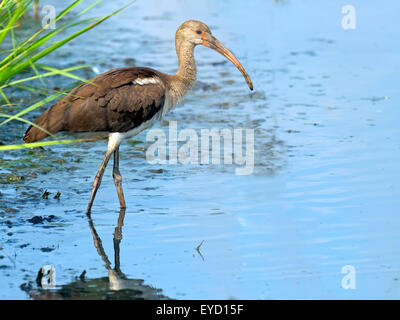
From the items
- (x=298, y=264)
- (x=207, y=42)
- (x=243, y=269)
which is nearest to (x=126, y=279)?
(x=243, y=269)

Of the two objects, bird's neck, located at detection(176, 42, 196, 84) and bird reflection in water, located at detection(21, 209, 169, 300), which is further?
bird's neck, located at detection(176, 42, 196, 84)

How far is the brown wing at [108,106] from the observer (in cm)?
758

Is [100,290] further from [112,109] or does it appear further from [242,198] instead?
[242,198]

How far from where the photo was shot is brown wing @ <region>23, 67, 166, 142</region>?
7578mm

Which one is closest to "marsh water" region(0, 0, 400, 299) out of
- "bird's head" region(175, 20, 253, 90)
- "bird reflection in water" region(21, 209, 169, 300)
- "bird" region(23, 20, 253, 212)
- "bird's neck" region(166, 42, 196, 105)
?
"bird reflection in water" region(21, 209, 169, 300)

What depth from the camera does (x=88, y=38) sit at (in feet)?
49.9

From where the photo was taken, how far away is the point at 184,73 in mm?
8609

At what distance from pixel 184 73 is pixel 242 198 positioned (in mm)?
1432

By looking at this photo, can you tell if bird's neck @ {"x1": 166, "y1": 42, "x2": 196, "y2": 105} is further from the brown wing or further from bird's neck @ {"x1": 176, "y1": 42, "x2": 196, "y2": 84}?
the brown wing

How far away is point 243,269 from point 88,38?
9.58m

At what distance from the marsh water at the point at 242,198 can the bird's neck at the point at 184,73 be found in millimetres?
820

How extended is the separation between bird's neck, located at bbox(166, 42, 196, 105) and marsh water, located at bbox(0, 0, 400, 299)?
2.69 ft

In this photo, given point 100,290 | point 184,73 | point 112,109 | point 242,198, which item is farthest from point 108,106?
point 100,290

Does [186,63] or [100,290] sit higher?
[186,63]
